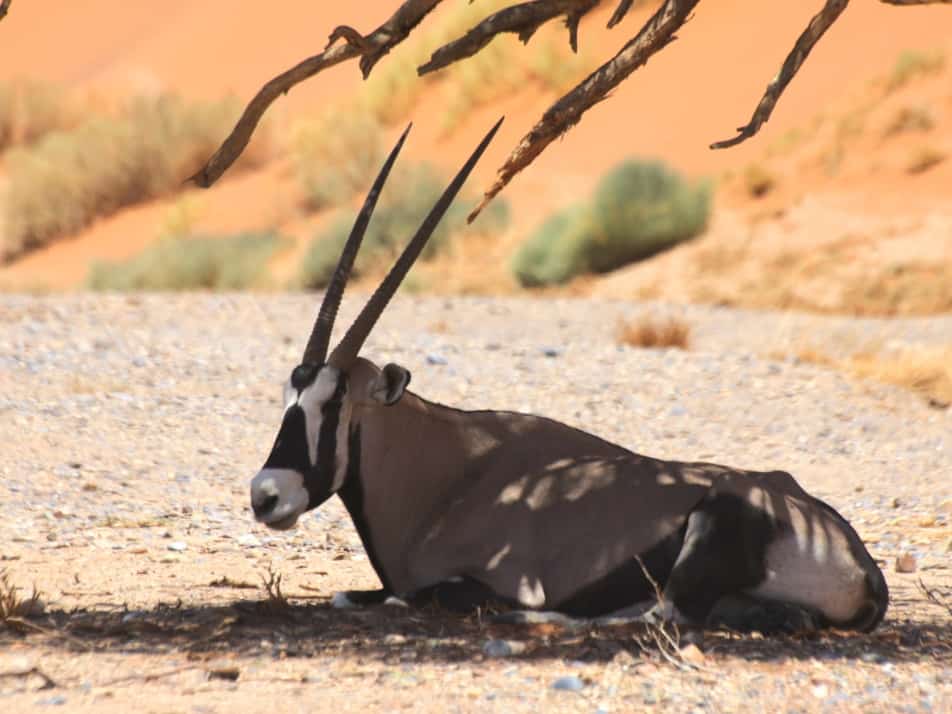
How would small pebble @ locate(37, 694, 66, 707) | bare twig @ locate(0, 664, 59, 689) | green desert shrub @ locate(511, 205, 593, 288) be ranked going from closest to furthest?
small pebble @ locate(37, 694, 66, 707) → bare twig @ locate(0, 664, 59, 689) → green desert shrub @ locate(511, 205, 593, 288)

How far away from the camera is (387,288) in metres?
5.84

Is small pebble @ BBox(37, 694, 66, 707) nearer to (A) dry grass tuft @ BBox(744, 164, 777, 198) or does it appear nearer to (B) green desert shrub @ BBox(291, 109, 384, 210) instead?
(A) dry grass tuft @ BBox(744, 164, 777, 198)

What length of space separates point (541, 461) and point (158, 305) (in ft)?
35.0

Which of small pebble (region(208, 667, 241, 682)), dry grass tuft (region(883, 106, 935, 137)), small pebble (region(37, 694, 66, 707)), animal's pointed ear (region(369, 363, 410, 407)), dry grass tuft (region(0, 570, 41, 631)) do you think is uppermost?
dry grass tuft (region(883, 106, 935, 137))

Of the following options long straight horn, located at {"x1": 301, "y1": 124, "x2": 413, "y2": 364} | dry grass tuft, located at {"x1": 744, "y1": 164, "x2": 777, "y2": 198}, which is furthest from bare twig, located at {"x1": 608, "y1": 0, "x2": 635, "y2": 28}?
dry grass tuft, located at {"x1": 744, "y1": 164, "x2": 777, "y2": 198}

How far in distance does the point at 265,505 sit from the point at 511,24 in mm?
1917

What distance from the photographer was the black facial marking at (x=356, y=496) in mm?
5930

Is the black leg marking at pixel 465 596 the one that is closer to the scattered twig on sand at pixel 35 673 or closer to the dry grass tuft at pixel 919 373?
the scattered twig on sand at pixel 35 673

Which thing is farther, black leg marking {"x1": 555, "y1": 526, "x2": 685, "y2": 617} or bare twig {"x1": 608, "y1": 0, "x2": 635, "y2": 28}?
bare twig {"x1": 608, "y1": 0, "x2": 635, "y2": 28}

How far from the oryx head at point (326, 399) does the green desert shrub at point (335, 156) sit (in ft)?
77.8

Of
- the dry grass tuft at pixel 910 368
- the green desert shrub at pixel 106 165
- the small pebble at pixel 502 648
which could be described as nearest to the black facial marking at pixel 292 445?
the small pebble at pixel 502 648

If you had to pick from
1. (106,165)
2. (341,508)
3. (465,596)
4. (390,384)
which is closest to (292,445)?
(390,384)

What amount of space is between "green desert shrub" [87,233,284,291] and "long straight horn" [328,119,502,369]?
18042mm

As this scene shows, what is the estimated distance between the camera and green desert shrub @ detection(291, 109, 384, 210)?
29.9 metres
